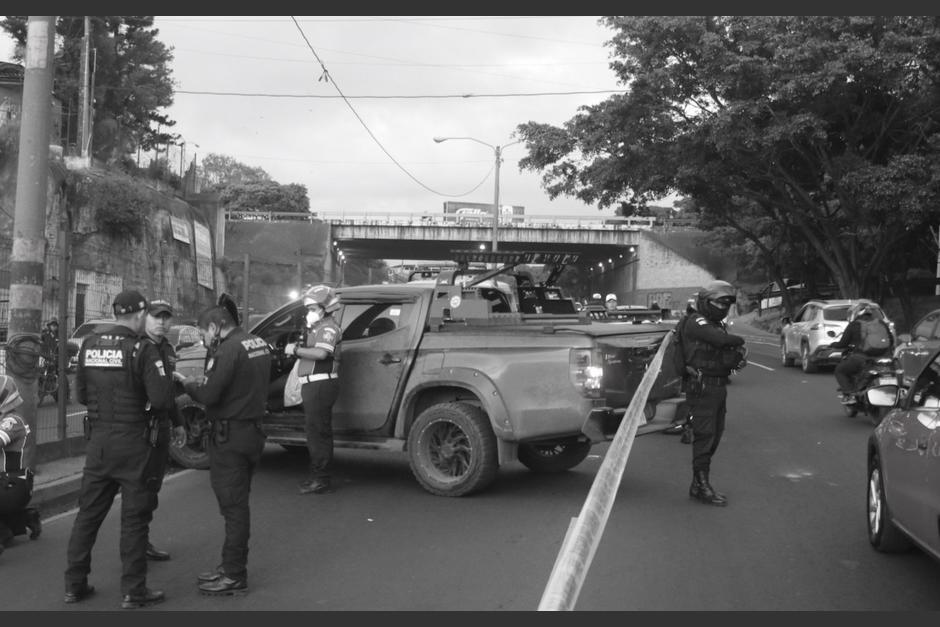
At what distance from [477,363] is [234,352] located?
2584 millimetres

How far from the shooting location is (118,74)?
48.6m

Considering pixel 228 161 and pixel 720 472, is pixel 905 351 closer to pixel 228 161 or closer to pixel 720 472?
pixel 720 472

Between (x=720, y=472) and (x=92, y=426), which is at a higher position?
(x=92, y=426)

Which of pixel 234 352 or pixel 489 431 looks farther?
pixel 489 431

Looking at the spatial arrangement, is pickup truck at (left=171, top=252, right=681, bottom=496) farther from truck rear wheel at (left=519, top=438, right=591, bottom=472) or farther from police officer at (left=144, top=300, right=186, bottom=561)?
police officer at (left=144, top=300, right=186, bottom=561)

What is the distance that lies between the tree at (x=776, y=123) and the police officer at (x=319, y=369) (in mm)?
19261

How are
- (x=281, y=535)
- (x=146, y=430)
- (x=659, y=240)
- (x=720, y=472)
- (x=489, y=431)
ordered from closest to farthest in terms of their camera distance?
1. (x=146, y=430)
2. (x=281, y=535)
3. (x=489, y=431)
4. (x=720, y=472)
5. (x=659, y=240)

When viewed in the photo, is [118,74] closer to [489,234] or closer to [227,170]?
[489,234]

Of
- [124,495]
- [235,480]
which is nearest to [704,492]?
[235,480]

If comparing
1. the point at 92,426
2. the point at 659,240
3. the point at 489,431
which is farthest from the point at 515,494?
the point at 659,240

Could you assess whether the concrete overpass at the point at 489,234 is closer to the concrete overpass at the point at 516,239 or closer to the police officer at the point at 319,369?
the concrete overpass at the point at 516,239

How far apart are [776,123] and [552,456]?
746 inches

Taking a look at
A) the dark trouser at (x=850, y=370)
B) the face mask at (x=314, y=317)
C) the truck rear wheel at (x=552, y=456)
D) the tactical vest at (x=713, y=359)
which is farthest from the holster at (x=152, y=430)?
the dark trouser at (x=850, y=370)

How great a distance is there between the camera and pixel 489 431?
7500 mm
